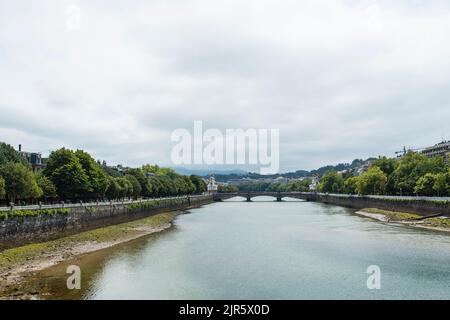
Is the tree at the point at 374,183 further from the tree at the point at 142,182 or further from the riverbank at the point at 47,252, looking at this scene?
the riverbank at the point at 47,252

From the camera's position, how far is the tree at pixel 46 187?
6081 centimetres

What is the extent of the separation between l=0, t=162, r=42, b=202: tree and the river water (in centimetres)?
1388

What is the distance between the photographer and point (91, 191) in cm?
6938

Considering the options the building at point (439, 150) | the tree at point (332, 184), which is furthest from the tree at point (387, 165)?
the tree at point (332, 184)

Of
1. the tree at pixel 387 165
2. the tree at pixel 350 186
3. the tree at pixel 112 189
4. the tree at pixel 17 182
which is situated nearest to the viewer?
the tree at pixel 17 182

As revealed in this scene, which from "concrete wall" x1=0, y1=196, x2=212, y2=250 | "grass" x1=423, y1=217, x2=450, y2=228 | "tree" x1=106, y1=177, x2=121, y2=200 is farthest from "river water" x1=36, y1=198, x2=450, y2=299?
"tree" x1=106, y1=177, x2=121, y2=200

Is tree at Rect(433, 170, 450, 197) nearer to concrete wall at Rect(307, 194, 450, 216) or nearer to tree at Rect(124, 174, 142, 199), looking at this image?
concrete wall at Rect(307, 194, 450, 216)

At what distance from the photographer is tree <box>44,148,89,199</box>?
6506cm

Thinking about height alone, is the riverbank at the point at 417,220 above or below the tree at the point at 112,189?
below

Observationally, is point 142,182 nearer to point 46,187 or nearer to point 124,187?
point 124,187

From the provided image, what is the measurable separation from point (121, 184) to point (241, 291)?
222 ft

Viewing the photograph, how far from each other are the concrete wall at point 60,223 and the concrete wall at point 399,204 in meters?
50.2
